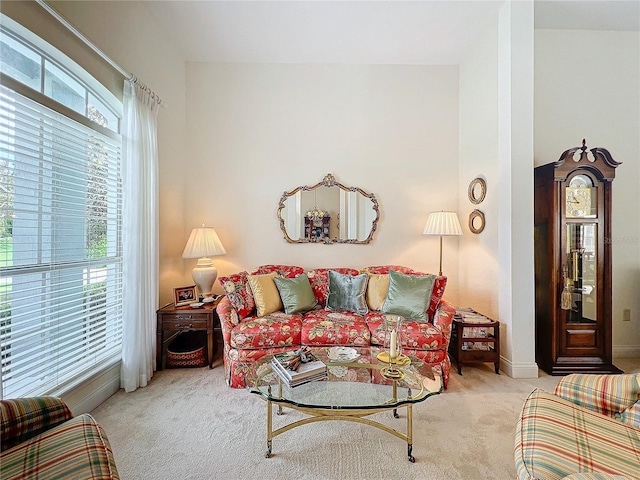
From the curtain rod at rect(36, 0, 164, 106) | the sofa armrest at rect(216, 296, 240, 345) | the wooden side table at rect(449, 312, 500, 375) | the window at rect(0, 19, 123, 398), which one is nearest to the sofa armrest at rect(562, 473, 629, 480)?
the wooden side table at rect(449, 312, 500, 375)

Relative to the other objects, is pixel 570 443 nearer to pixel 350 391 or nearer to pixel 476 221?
pixel 350 391

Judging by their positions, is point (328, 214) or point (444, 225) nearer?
point (444, 225)

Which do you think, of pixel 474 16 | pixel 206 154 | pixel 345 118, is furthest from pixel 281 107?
pixel 474 16

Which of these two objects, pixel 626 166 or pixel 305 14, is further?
pixel 626 166

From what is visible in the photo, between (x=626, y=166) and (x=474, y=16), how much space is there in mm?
2229

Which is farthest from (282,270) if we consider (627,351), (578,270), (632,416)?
(627,351)

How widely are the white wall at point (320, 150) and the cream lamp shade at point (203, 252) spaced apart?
39 cm

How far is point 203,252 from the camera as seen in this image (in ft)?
9.61

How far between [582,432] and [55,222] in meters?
2.96

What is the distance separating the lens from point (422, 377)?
1717 mm

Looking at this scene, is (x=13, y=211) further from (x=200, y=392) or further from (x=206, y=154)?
(x=206, y=154)

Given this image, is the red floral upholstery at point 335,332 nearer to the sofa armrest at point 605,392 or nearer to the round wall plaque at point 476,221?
the sofa armrest at point 605,392

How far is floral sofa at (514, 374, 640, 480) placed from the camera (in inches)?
39.6

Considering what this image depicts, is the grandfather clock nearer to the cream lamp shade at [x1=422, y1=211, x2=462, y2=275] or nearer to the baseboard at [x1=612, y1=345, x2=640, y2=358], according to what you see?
the baseboard at [x1=612, y1=345, x2=640, y2=358]
